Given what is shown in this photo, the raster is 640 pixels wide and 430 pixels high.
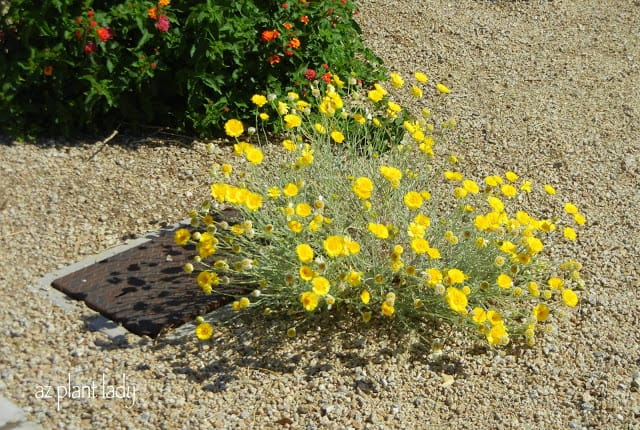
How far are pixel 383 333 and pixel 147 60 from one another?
226 cm

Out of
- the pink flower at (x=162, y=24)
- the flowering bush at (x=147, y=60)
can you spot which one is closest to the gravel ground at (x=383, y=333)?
the flowering bush at (x=147, y=60)

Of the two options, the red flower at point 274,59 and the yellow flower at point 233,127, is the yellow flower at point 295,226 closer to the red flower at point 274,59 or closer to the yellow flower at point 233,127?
the yellow flower at point 233,127

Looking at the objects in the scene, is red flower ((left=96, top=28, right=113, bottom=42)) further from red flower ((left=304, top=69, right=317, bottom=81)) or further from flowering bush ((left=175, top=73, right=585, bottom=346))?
flowering bush ((left=175, top=73, right=585, bottom=346))

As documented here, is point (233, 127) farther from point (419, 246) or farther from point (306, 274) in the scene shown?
point (419, 246)

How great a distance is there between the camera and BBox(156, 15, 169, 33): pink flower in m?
4.45

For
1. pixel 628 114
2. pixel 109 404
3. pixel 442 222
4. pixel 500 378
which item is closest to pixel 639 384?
pixel 500 378

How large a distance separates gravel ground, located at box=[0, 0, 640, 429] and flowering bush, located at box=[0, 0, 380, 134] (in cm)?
23

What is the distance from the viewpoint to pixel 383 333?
10.6 ft

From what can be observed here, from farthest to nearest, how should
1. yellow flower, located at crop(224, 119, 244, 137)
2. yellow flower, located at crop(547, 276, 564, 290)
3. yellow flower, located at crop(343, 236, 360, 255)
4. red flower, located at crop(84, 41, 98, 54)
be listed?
red flower, located at crop(84, 41, 98, 54), yellow flower, located at crop(224, 119, 244, 137), yellow flower, located at crop(547, 276, 564, 290), yellow flower, located at crop(343, 236, 360, 255)

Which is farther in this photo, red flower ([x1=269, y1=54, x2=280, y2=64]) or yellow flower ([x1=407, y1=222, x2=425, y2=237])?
red flower ([x1=269, y1=54, x2=280, y2=64])

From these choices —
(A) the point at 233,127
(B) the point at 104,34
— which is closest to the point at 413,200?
(A) the point at 233,127

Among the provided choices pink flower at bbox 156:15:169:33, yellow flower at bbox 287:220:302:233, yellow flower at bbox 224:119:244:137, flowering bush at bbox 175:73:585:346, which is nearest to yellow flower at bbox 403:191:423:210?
flowering bush at bbox 175:73:585:346

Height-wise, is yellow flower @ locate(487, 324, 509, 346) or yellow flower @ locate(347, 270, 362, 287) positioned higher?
yellow flower @ locate(347, 270, 362, 287)

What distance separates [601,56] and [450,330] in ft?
11.3
